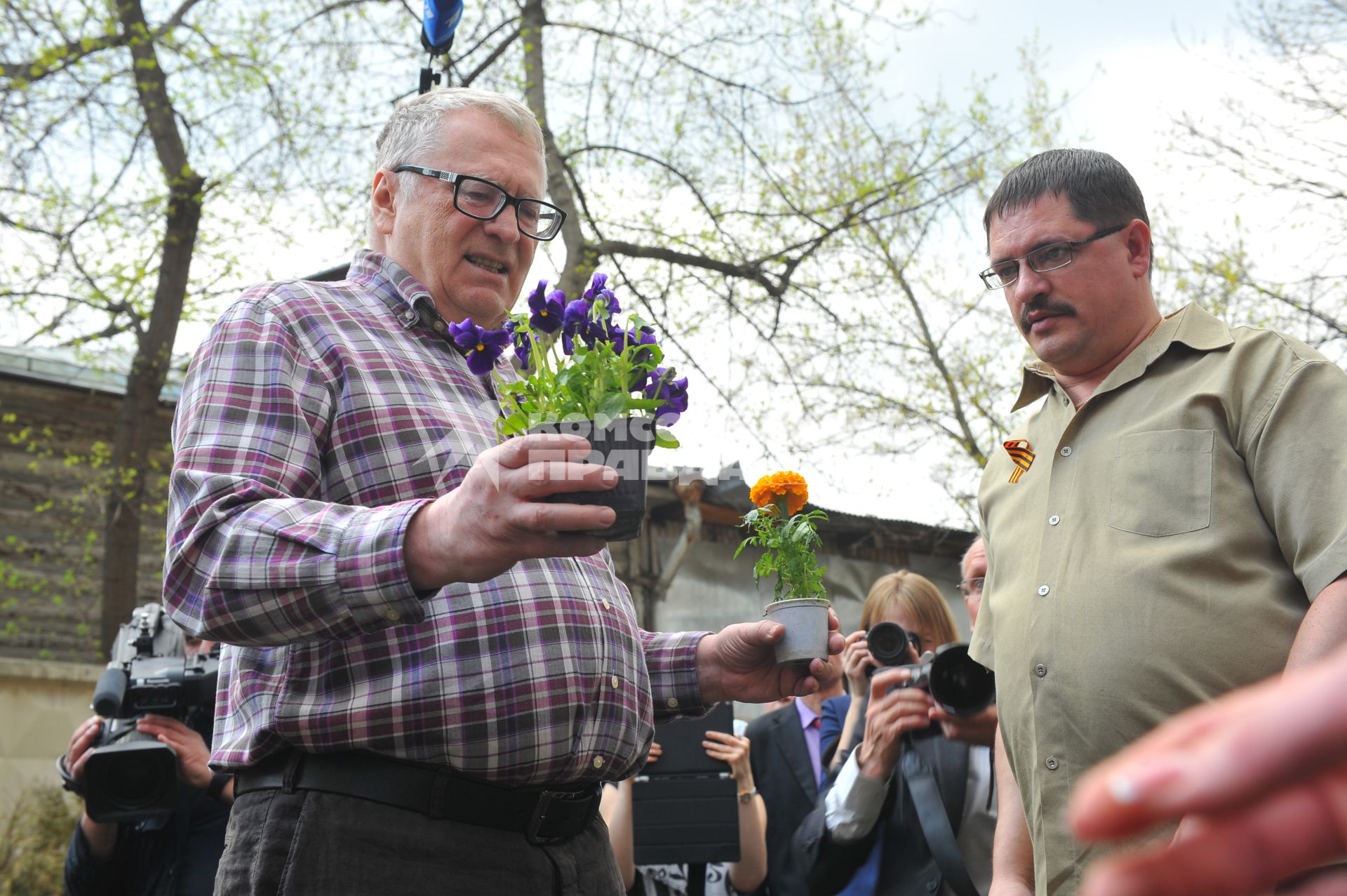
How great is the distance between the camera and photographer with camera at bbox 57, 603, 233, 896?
3426mm

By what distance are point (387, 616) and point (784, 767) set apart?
302 centimetres

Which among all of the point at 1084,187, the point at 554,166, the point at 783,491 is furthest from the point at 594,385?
the point at 554,166

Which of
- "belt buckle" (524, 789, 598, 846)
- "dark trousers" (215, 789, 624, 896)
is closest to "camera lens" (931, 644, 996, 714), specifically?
"belt buckle" (524, 789, 598, 846)

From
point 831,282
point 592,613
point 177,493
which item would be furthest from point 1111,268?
point 831,282

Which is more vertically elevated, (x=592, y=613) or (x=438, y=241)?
(x=438, y=241)

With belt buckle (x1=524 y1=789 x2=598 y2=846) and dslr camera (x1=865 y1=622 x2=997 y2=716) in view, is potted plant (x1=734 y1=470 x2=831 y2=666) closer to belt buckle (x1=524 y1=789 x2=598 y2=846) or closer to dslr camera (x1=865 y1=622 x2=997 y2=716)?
belt buckle (x1=524 y1=789 x2=598 y2=846)

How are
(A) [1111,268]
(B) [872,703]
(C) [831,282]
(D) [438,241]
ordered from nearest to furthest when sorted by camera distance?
(D) [438,241]
(A) [1111,268]
(B) [872,703]
(C) [831,282]

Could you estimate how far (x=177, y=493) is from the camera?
1756 mm

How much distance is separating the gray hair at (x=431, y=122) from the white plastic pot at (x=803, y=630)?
1.08m

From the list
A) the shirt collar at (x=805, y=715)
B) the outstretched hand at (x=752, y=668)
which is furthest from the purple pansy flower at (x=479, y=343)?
the shirt collar at (x=805, y=715)

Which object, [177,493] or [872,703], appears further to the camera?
[872,703]

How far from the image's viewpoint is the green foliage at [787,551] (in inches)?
92.1

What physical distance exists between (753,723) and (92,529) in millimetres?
9349

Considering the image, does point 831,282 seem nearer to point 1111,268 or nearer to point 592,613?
point 1111,268
